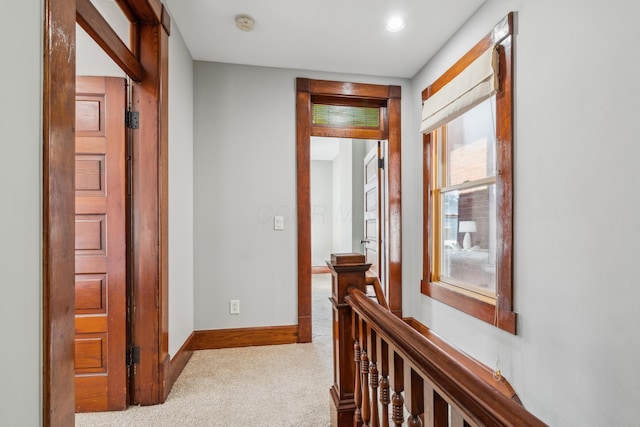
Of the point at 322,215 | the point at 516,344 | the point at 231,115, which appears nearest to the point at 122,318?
the point at 231,115

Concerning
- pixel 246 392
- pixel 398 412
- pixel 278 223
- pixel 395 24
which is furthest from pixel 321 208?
pixel 398 412

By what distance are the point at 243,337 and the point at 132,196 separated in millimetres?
1573

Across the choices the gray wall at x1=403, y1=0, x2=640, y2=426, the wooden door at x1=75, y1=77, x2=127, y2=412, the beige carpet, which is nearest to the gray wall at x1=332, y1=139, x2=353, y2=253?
the beige carpet

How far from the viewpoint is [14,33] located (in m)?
0.82

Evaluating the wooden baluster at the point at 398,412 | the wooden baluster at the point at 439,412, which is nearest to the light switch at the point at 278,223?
the wooden baluster at the point at 398,412

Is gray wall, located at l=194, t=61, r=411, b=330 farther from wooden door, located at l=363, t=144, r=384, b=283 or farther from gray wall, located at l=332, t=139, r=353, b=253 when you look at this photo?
gray wall, located at l=332, t=139, r=353, b=253

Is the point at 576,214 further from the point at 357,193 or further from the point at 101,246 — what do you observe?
the point at 357,193

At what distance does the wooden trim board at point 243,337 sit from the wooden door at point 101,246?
86 cm

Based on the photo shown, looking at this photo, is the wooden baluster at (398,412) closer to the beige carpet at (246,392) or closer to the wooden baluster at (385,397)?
the wooden baluster at (385,397)

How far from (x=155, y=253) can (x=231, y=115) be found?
1.51 metres

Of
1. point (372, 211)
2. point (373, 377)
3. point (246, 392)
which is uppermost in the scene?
point (372, 211)

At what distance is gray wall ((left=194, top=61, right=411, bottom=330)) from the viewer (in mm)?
2797

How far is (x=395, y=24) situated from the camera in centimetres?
231

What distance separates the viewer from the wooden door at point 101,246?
1820mm
